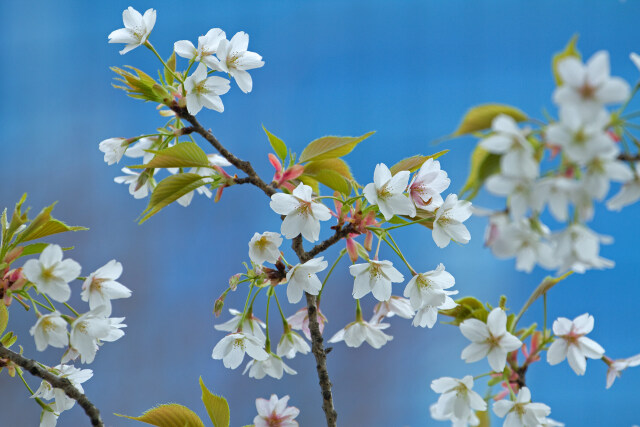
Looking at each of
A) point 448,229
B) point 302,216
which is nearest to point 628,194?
point 448,229

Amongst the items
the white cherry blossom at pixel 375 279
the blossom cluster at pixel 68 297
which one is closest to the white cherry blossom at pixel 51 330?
the blossom cluster at pixel 68 297

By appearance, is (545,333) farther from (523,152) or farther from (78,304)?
(78,304)

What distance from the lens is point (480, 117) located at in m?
0.57

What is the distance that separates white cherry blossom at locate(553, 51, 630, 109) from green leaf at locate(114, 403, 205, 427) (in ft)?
2.00

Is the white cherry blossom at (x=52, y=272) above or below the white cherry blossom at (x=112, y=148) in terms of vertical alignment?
below

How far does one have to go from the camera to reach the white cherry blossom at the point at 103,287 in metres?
0.73

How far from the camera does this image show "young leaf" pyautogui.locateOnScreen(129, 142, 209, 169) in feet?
2.52

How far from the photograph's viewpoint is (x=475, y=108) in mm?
573

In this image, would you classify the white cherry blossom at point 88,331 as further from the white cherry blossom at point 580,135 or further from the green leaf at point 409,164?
the white cherry blossom at point 580,135

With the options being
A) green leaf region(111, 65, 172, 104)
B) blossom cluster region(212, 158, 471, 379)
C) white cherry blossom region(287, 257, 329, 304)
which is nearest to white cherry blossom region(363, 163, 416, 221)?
blossom cluster region(212, 158, 471, 379)

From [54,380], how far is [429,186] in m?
0.51

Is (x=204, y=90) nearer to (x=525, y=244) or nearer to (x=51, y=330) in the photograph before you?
(x=51, y=330)

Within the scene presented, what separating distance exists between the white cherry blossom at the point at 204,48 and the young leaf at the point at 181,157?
4.5 inches

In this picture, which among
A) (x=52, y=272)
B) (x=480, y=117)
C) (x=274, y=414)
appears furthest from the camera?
(x=274, y=414)
